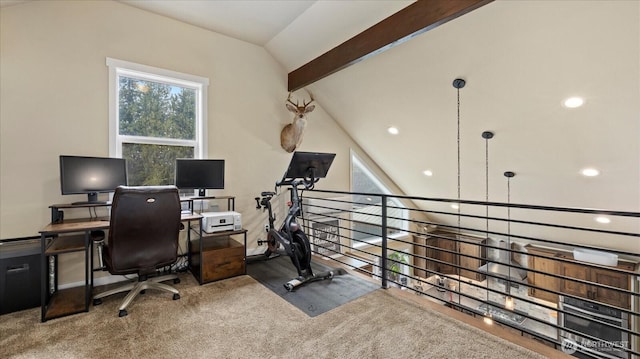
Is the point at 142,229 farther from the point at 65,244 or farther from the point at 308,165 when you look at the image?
the point at 308,165

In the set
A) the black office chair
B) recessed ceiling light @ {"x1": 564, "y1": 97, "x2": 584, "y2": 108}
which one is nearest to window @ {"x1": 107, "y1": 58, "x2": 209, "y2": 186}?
the black office chair

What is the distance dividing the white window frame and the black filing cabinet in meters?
1.20

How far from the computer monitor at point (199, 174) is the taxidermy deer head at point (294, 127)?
1.22 metres

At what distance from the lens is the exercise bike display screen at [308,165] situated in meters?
2.99

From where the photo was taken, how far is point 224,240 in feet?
12.0

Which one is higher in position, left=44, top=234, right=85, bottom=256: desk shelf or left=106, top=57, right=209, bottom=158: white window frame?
left=106, top=57, right=209, bottom=158: white window frame

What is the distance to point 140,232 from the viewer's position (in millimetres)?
2479

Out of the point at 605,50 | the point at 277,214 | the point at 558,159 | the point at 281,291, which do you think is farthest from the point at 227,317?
the point at 558,159

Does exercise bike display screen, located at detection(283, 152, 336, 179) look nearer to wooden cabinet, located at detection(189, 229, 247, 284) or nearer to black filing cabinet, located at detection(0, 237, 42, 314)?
wooden cabinet, located at detection(189, 229, 247, 284)

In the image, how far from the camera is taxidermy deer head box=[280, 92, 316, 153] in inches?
173

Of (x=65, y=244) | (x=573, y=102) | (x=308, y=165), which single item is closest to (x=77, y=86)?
(x=65, y=244)

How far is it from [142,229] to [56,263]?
1.28m

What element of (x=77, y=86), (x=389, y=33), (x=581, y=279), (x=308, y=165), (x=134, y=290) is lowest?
(x=581, y=279)

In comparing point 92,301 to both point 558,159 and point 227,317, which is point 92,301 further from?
point 558,159
